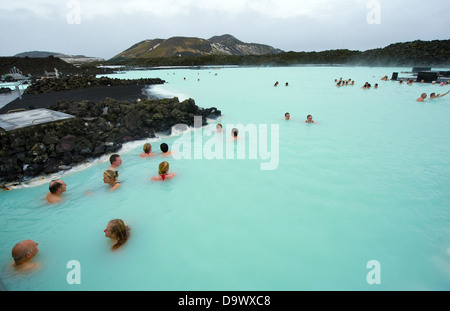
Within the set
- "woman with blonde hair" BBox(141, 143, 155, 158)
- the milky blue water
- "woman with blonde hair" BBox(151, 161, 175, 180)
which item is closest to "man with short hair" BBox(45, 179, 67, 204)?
the milky blue water

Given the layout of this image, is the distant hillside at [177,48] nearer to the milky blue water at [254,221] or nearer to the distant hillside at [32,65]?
the distant hillside at [32,65]

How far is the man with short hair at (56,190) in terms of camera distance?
5.41m

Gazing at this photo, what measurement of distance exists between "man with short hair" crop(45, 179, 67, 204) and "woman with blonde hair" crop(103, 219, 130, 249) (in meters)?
2.29

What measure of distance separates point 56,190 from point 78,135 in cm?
333

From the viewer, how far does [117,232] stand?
14.0 ft

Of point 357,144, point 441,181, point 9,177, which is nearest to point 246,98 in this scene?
point 357,144

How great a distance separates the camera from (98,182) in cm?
662

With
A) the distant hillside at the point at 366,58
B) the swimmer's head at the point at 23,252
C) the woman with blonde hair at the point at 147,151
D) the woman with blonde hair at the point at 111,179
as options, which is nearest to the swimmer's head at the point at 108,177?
the woman with blonde hair at the point at 111,179

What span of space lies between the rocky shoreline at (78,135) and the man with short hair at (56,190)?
1473mm

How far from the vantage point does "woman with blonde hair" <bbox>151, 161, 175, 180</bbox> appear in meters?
6.53

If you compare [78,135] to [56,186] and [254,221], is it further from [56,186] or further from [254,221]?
[254,221]

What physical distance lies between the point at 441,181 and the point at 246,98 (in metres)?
15.6

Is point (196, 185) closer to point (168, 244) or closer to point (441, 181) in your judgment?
point (168, 244)

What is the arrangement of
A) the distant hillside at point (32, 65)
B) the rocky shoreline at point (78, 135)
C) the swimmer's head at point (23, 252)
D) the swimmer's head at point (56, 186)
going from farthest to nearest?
1. the distant hillside at point (32, 65)
2. the rocky shoreline at point (78, 135)
3. the swimmer's head at point (56, 186)
4. the swimmer's head at point (23, 252)
